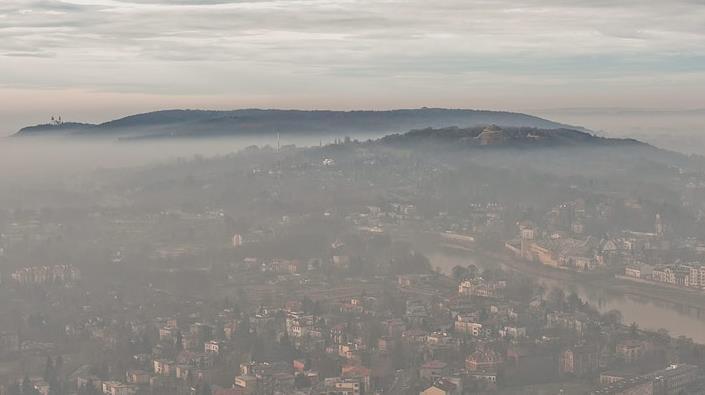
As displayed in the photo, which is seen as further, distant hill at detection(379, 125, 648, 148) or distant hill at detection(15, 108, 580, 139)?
distant hill at detection(15, 108, 580, 139)

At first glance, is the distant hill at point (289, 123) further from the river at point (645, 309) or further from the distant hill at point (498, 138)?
the river at point (645, 309)

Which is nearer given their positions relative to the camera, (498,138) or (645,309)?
(645,309)

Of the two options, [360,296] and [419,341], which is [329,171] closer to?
[360,296]

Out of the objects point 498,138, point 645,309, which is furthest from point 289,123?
point 645,309

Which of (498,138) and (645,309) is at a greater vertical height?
(498,138)

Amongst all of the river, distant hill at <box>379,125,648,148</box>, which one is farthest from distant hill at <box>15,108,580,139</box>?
the river

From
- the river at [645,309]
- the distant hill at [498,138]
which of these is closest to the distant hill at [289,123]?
the distant hill at [498,138]

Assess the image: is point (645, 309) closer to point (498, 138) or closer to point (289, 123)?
point (498, 138)

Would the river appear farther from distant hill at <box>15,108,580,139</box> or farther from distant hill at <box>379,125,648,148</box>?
distant hill at <box>15,108,580,139</box>
